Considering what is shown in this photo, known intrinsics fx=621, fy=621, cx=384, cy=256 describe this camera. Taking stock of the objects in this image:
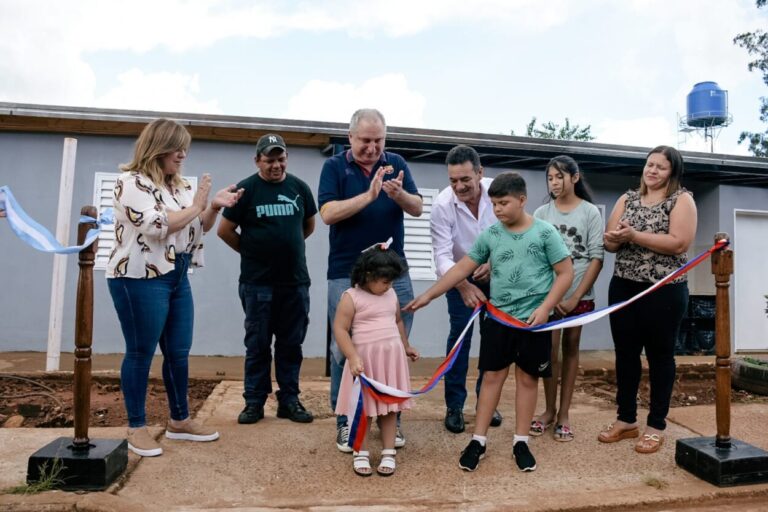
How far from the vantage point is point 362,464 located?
3.43 meters

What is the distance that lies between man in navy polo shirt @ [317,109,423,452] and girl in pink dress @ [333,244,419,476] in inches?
13.7

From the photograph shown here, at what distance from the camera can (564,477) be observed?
342cm

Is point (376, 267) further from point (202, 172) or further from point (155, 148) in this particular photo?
point (202, 172)

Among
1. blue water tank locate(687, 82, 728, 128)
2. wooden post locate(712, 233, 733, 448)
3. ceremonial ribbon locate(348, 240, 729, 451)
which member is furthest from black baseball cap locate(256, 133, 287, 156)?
blue water tank locate(687, 82, 728, 128)

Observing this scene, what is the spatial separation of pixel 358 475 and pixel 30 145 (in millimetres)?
7002

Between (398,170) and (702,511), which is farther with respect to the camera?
(398,170)

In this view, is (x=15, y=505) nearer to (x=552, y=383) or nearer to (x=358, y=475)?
(x=358, y=475)

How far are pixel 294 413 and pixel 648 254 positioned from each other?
2.63 meters

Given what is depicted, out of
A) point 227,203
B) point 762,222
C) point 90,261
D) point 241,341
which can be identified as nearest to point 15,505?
point 90,261

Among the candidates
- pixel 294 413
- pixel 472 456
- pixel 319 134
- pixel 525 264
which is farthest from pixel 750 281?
pixel 294 413

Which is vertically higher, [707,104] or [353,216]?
[707,104]

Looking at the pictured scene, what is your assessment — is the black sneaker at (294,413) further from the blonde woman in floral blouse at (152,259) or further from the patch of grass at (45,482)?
the patch of grass at (45,482)

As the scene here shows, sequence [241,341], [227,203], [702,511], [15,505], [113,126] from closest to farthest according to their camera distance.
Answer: [15,505] < [702,511] < [227,203] < [113,126] < [241,341]

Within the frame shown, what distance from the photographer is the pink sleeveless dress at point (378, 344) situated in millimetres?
3506
